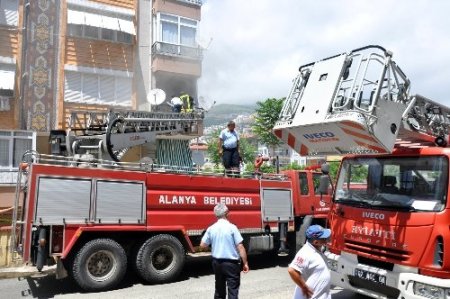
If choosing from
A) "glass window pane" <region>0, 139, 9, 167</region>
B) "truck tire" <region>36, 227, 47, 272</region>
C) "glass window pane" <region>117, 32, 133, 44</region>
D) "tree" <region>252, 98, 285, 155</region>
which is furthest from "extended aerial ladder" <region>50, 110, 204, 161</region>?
"tree" <region>252, 98, 285, 155</region>

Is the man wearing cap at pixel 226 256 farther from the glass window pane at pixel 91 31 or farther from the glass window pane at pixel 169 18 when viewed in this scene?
the glass window pane at pixel 169 18

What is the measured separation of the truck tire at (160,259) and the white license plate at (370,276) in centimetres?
380

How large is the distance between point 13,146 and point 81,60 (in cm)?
428

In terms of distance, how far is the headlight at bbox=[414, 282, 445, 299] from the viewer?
209 inches

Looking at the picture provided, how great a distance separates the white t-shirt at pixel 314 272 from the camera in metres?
4.51

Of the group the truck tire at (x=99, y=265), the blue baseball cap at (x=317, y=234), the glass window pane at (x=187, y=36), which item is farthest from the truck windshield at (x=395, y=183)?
the glass window pane at (x=187, y=36)

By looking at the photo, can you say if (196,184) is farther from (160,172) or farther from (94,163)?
(94,163)

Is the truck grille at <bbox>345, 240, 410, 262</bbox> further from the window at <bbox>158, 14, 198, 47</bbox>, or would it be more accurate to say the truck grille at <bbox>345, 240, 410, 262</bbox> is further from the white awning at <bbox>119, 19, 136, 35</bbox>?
the window at <bbox>158, 14, 198, 47</bbox>

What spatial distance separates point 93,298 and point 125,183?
214cm

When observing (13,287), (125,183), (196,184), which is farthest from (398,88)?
(13,287)

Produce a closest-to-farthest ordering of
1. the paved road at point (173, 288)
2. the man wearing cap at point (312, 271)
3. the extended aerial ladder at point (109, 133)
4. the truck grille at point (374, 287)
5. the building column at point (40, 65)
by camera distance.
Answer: the man wearing cap at point (312, 271) < the truck grille at point (374, 287) < the paved road at point (173, 288) < the extended aerial ladder at point (109, 133) < the building column at point (40, 65)

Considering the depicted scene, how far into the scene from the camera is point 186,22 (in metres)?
20.5

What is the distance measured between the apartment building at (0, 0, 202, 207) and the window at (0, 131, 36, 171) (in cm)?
3

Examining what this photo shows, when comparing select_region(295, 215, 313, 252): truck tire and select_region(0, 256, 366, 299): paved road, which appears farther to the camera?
select_region(295, 215, 313, 252): truck tire
